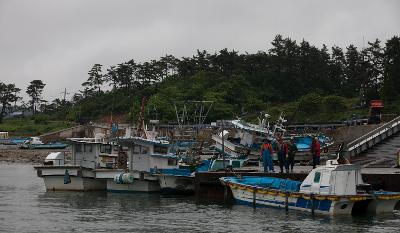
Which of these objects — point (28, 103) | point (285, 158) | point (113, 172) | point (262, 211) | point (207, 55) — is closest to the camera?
point (262, 211)

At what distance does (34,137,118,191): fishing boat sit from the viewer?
43.7 m

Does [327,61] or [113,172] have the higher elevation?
Result: [327,61]

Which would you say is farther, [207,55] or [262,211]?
[207,55]

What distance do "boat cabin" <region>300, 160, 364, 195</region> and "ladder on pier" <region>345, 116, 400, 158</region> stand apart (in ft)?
57.8

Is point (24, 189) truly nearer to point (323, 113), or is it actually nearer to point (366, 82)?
point (323, 113)

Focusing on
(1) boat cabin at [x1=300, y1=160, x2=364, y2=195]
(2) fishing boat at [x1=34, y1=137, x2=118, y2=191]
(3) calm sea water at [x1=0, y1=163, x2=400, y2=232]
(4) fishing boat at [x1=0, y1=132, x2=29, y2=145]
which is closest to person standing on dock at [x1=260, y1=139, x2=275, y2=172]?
(3) calm sea water at [x1=0, y1=163, x2=400, y2=232]

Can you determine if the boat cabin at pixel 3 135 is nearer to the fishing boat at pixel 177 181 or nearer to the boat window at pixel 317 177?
the fishing boat at pixel 177 181

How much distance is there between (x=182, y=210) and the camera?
34375 millimetres

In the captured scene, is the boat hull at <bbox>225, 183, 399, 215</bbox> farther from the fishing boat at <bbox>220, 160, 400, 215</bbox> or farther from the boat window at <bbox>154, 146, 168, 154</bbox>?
the boat window at <bbox>154, 146, 168, 154</bbox>

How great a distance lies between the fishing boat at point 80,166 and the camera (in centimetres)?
4366

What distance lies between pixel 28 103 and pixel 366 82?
7349cm

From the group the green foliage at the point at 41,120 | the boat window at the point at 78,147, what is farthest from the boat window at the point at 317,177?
the green foliage at the point at 41,120

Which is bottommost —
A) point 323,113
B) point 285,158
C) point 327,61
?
point 285,158

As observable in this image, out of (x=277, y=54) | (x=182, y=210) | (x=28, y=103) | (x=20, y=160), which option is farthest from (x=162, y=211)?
(x=28, y=103)
